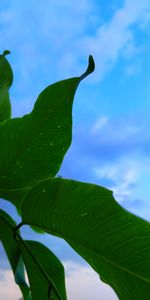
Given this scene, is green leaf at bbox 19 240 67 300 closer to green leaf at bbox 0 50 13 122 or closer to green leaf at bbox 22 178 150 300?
green leaf at bbox 22 178 150 300

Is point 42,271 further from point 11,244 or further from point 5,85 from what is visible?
point 5,85

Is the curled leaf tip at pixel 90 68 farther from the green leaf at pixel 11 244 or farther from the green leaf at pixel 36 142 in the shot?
the green leaf at pixel 11 244

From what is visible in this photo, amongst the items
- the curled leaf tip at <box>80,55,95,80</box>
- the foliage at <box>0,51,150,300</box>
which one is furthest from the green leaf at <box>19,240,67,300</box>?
the curled leaf tip at <box>80,55,95,80</box>

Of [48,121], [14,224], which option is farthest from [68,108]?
[14,224]

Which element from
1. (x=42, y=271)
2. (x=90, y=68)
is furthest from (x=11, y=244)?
(x=90, y=68)

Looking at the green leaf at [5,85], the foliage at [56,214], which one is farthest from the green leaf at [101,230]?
the green leaf at [5,85]

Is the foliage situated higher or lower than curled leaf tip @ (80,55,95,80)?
→ lower

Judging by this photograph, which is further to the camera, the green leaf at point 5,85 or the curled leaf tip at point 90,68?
the green leaf at point 5,85
